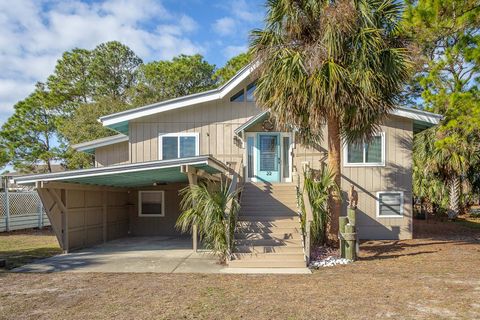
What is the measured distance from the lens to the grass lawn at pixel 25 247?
9656 millimetres

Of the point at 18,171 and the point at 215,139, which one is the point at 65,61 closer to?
the point at 18,171

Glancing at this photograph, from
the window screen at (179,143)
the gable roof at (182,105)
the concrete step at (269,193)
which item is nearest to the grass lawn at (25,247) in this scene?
the gable roof at (182,105)

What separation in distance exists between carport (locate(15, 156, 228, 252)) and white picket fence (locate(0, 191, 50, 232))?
600 centimetres

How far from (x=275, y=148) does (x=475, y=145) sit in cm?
1238

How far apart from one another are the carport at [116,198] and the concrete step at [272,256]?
1852 mm

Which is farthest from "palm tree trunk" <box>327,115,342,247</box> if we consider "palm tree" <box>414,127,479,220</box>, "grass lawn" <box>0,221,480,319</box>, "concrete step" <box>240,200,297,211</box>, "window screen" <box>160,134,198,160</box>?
"palm tree" <box>414,127,479,220</box>

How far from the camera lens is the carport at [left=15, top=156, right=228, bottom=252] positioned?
929 centimetres

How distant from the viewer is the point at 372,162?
13352mm

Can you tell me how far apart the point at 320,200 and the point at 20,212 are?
1456 centimetres

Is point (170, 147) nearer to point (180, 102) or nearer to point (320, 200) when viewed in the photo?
point (180, 102)

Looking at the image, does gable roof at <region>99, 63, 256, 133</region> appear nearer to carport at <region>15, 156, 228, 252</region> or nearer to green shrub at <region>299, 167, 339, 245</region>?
carport at <region>15, 156, 228, 252</region>

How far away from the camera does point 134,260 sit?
9.35 metres

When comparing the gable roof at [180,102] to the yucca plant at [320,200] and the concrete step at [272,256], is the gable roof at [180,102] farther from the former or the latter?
the concrete step at [272,256]

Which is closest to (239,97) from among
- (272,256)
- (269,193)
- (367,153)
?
(269,193)
